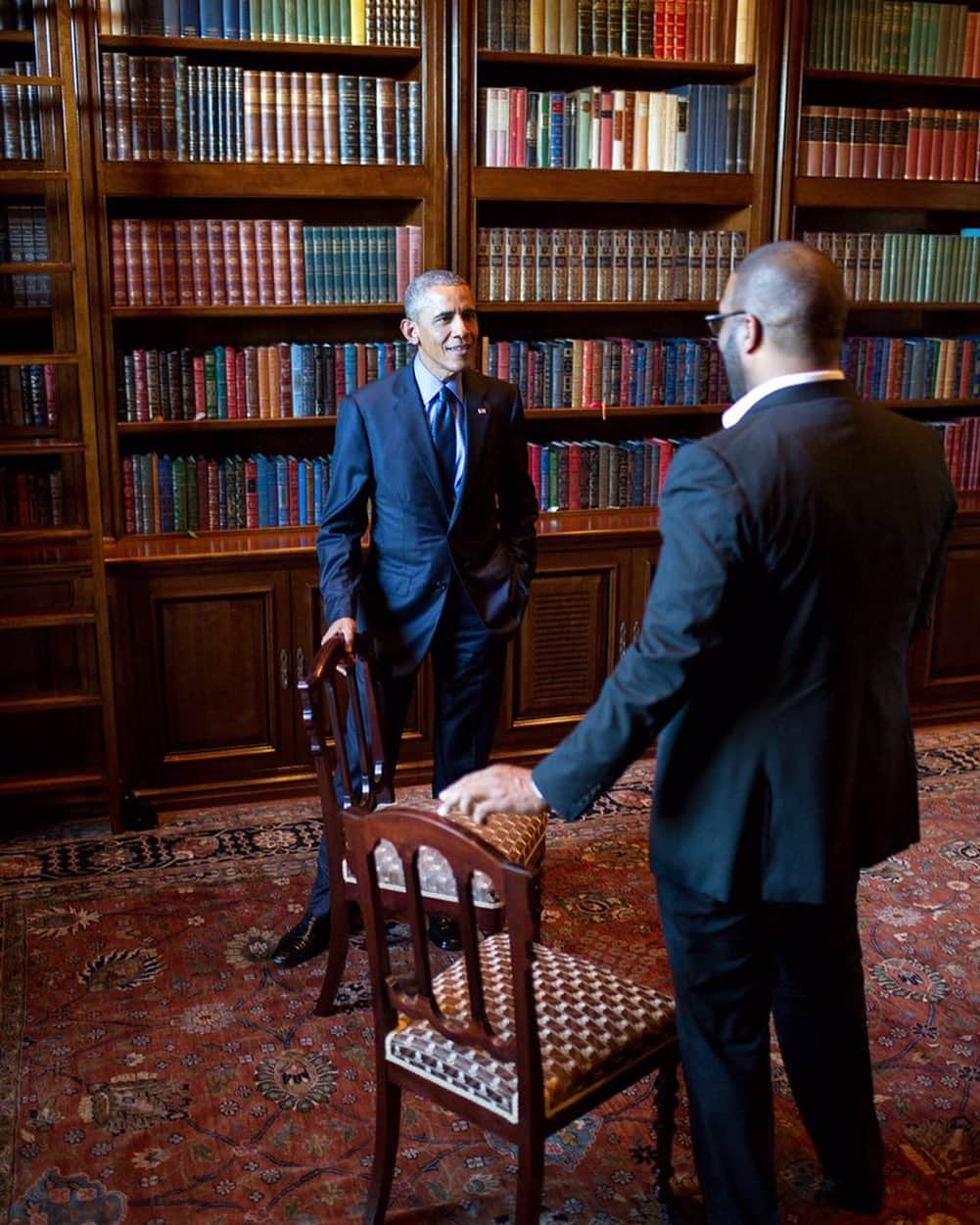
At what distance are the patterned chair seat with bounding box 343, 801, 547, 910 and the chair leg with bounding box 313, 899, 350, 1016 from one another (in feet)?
0.33

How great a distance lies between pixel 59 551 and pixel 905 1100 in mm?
2641

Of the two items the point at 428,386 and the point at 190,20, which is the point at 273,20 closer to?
the point at 190,20

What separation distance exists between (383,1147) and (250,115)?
9.51 feet

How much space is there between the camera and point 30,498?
3.88m

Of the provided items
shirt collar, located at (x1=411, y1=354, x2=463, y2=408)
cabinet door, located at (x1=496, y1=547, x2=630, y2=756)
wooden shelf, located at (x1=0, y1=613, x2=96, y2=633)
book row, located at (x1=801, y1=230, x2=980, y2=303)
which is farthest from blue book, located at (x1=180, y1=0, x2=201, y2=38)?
book row, located at (x1=801, y1=230, x2=980, y2=303)

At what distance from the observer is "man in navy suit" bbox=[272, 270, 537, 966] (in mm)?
3088

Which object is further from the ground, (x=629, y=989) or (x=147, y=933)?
(x=629, y=989)

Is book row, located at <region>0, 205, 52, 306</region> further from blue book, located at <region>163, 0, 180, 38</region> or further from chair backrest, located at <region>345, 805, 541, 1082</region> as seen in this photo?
chair backrest, located at <region>345, 805, 541, 1082</region>

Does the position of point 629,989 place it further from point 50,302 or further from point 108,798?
point 50,302

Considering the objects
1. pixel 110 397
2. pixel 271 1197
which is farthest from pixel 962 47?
pixel 271 1197

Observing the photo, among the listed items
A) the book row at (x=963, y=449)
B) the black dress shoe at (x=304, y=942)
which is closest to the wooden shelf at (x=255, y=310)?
the black dress shoe at (x=304, y=942)

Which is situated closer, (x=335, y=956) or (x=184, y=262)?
(x=335, y=956)

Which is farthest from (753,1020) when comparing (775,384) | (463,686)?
(463,686)

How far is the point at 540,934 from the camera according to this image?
3.14 m
